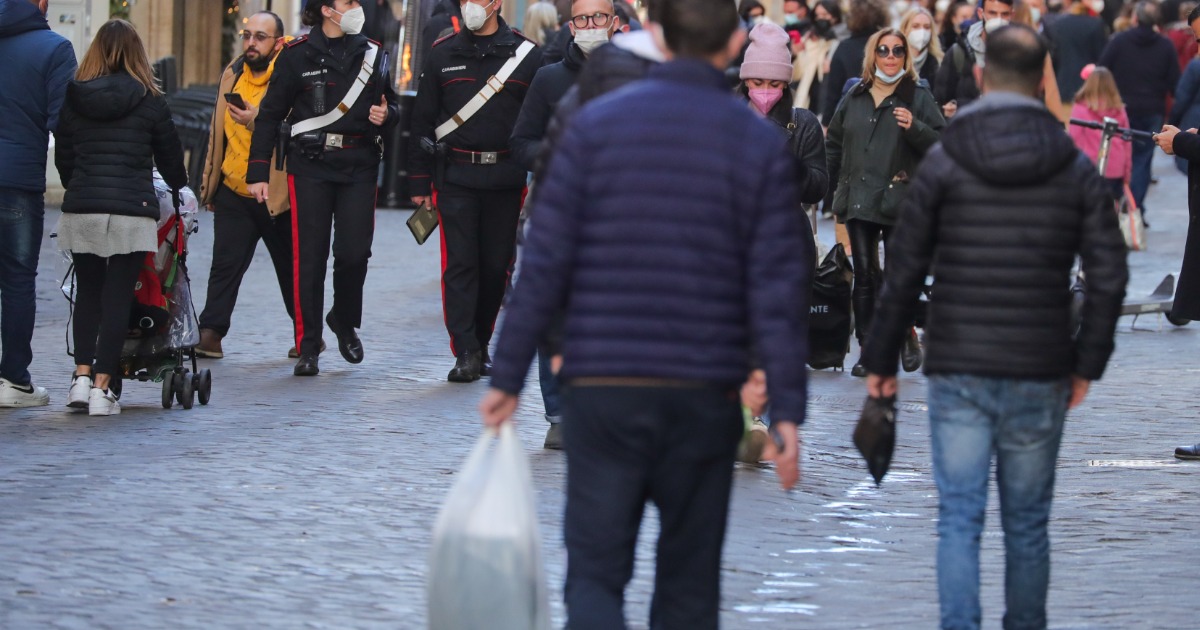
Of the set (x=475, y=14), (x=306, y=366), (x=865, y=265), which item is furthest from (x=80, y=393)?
(x=865, y=265)

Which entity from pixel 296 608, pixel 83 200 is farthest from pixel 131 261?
pixel 296 608

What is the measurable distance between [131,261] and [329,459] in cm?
172

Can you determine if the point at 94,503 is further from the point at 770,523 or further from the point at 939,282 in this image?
the point at 939,282

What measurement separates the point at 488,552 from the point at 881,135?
6.95 metres

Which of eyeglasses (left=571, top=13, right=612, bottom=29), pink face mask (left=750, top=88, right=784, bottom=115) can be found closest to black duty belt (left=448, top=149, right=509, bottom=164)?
eyeglasses (left=571, top=13, right=612, bottom=29)

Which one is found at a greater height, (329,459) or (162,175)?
(162,175)

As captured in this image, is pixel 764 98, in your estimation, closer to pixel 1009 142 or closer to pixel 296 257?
pixel 1009 142

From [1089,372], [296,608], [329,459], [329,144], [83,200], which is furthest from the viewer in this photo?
[329,144]

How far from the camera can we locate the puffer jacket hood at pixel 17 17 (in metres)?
A: 9.42

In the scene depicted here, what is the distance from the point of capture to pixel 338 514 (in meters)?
7.00

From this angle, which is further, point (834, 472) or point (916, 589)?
point (834, 472)

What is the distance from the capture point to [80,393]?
9195 mm

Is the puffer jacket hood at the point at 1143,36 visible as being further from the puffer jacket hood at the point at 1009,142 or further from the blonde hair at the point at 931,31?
the puffer jacket hood at the point at 1009,142

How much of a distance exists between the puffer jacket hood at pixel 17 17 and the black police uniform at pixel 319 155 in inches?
56.1
